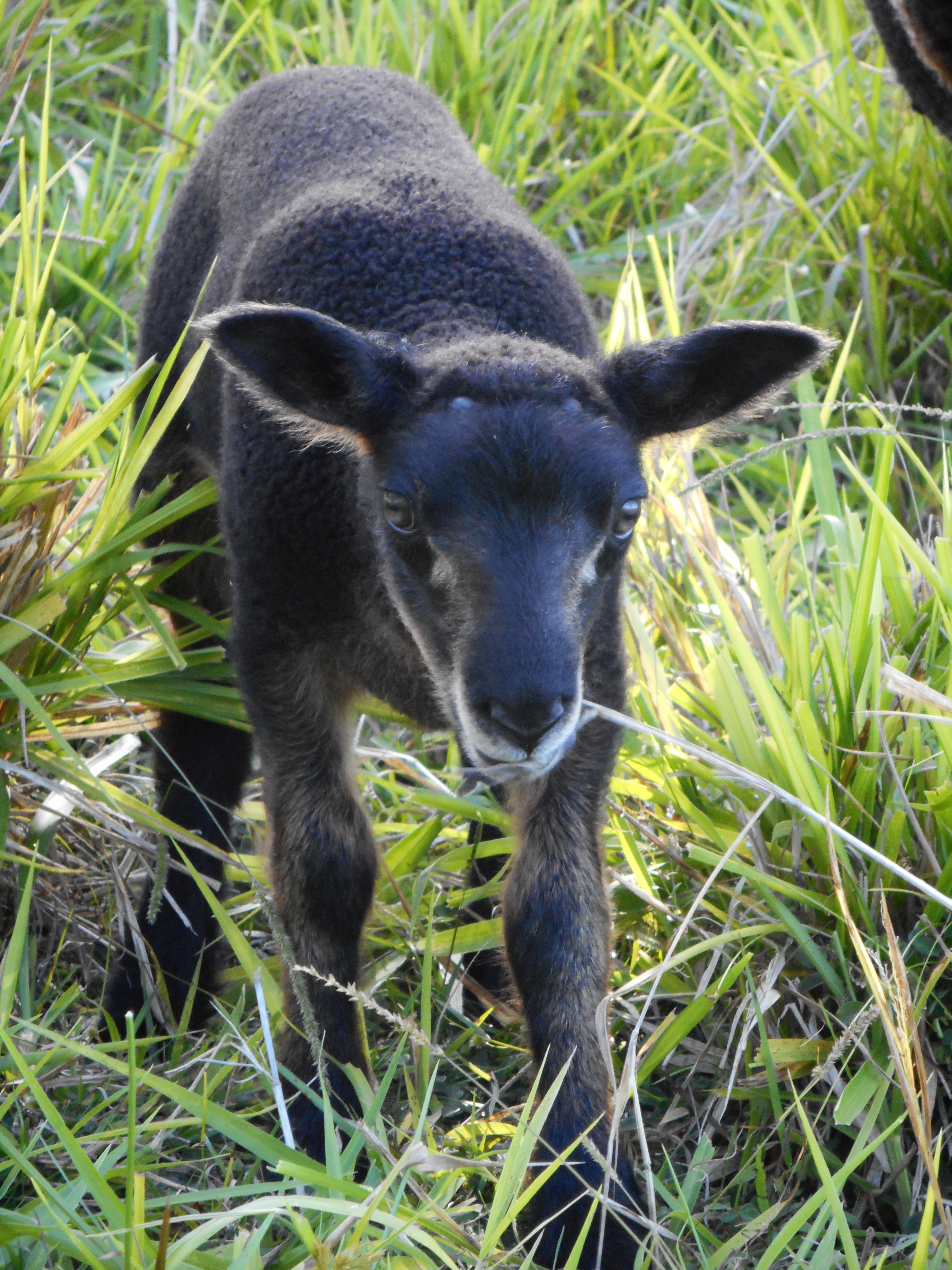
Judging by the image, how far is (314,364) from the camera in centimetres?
280

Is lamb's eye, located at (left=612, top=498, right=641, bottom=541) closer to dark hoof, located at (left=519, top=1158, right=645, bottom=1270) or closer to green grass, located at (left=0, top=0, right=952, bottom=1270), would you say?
green grass, located at (left=0, top=0, right=952, bottom=1270)

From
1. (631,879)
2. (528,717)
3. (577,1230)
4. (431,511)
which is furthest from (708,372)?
(577,1230)

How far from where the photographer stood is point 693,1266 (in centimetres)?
271

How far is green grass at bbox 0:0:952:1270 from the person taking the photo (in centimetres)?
252

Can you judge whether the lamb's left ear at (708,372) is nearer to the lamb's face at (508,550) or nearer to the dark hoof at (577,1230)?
the lamb's face at (508,550)

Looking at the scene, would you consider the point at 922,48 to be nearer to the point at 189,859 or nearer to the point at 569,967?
the point at 569,967

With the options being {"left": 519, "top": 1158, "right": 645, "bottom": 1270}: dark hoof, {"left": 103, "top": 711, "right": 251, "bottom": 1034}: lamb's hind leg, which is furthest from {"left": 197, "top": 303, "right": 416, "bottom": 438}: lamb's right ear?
{"left": 519, "top": 1158, "right": 645, "bottom": 1270}: dark hoof

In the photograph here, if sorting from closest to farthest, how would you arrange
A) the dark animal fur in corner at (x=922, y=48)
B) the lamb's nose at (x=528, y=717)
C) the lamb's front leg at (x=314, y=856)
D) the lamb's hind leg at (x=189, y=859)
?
1. the lamb's nose at (x=528, y=717)
2. the lamb's front leg at (x=314, y=856)
3. the lamb's hind leg at (x=189, y=859)
4. the dark animal fur in corner at (x=922, y=48)

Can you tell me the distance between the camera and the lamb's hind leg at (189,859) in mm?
3668

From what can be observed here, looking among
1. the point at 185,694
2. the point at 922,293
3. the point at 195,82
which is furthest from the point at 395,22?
the point at 185,694

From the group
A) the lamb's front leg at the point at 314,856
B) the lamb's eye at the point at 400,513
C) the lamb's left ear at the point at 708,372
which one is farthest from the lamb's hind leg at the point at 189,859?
the lamb's left ear at the point at 708,372

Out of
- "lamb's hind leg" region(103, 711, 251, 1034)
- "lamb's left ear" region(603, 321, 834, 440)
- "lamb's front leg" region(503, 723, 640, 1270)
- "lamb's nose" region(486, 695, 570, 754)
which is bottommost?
"lamb's hind leg" region(103, 711, 251, 1034)

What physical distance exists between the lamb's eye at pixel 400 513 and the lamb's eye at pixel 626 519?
0.39 metres

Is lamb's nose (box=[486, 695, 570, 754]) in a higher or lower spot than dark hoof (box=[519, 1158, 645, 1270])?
higher
